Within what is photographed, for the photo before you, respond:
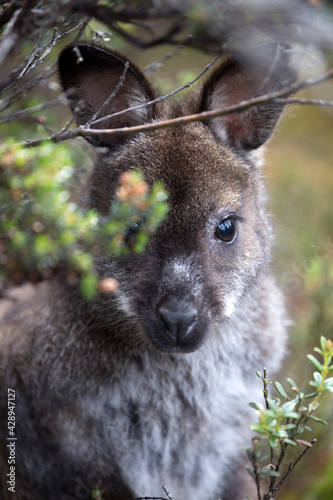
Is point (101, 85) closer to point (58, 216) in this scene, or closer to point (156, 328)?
point (58, 216)

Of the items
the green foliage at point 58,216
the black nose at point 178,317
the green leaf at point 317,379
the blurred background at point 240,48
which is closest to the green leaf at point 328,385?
the green leaf at point 317,379

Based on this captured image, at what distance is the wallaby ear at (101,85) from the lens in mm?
2734

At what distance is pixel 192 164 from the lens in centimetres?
284

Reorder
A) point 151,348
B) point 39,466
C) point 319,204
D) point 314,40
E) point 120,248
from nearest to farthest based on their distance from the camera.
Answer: point 314,40 < point 120,248 < point 151,348 < point 39,466 < point 319,204

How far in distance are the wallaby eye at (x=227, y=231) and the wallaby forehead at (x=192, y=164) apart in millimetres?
122

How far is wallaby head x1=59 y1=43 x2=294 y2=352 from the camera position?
2656 millimetres

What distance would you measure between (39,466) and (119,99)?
2092 mm

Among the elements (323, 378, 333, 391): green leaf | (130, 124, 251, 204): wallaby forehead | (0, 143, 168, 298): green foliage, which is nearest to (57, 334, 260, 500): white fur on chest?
(0, 143, 168, 298): green foliage

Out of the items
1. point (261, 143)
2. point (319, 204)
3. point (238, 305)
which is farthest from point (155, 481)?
point (319, 204)

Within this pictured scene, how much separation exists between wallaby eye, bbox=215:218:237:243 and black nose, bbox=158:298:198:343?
1.55 feet

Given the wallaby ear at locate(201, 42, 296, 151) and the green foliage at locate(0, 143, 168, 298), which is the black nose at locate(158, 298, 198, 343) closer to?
the green foliage at locate(0, 143, 168, 298)

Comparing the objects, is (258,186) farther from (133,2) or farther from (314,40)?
(133,2)

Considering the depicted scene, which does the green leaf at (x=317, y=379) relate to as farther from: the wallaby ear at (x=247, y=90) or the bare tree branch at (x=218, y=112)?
the wallaby ear at (x=247, y=90)

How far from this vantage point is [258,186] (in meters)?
3.30
